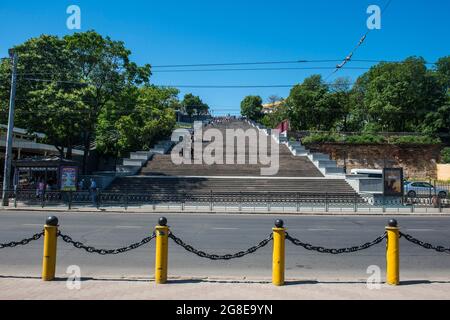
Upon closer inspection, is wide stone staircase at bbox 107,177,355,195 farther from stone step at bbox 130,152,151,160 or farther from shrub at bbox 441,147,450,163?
shrub at bbox 441,147,450,163

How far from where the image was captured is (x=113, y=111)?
1257 inches

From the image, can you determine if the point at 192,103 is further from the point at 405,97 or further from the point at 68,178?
the point at 68,178

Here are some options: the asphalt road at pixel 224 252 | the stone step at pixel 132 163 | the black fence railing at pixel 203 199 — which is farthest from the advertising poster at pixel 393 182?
the stone step at pixel 132 163

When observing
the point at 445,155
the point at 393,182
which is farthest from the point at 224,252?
the point at 445,155

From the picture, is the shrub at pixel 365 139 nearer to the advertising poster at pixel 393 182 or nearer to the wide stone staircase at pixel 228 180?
the wide stone staircase at pixel 228 180

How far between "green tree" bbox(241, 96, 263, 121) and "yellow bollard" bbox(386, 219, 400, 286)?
382 ft

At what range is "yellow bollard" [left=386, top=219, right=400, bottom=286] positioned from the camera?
6.93 meters

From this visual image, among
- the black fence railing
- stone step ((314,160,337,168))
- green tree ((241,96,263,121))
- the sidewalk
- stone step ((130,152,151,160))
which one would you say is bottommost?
the sidewalk

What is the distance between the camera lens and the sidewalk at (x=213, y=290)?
6113 millimetres

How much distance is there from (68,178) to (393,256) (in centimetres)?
2295

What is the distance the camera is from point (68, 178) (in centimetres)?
2527

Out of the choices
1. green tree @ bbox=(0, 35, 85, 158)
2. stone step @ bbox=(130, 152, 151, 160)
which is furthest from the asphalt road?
stone step @ bbox=(130, 152, 151, 160)

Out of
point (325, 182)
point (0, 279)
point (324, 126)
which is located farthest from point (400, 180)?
point (324, 126)

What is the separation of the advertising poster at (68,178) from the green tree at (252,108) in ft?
327
